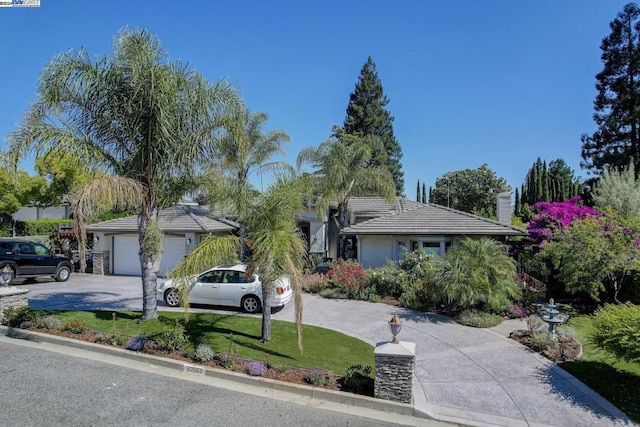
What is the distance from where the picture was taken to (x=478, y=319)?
12.3 meters

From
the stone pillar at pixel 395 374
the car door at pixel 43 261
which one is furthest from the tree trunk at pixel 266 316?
the car door at pixel 43 261

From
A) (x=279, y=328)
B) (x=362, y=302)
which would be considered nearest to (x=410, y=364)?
(x=279, y=328)

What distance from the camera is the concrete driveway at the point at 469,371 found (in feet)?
22.1

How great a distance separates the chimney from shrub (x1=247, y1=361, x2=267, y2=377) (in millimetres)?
20085

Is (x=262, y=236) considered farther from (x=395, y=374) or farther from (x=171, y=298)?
(x=171, y=298)

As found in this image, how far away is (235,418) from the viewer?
6121mm

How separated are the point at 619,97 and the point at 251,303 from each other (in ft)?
113

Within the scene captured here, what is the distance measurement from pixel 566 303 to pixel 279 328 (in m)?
12.2

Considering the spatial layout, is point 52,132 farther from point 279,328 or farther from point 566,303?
point 566,303

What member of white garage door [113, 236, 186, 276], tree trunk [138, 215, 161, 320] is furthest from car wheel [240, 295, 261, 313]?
white garage door [113, 236, 186, 276]

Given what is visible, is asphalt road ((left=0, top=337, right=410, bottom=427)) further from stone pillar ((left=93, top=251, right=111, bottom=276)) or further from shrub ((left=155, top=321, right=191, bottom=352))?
stone pillar ((left=93, top=251, right=111, bottom=276))

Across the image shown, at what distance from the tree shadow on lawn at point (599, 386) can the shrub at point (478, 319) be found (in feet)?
10.5

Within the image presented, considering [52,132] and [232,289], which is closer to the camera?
[52,132]

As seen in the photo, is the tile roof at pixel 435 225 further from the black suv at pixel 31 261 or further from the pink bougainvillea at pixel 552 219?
the black suv at pixel 31 261
